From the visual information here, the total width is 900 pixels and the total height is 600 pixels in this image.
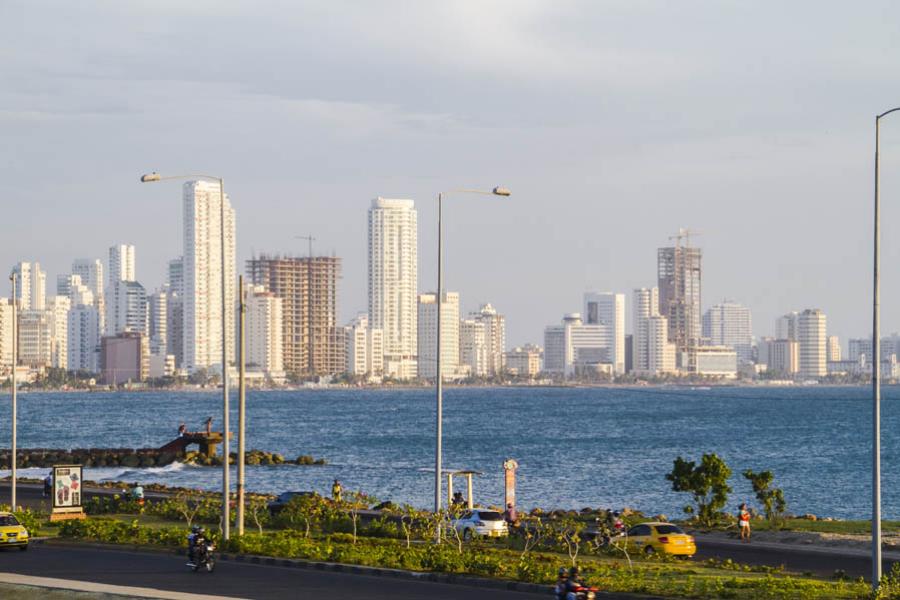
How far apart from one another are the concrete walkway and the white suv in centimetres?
1458

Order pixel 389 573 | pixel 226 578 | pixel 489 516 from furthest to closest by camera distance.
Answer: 1. pixel 489 516
2. pixel 389 573
3. pixel 226 578

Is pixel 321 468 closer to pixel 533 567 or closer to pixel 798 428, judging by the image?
pixel 533 567

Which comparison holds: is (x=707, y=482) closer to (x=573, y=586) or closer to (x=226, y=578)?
(x=226, y=578)

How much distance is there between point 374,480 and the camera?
302 feet

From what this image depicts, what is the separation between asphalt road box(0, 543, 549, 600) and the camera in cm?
3094

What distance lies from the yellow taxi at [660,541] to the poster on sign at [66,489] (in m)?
20.1

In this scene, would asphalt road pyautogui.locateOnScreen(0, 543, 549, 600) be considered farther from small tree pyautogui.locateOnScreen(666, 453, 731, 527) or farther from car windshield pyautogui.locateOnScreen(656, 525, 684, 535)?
small tree pyautogui.locateOnScreen(666, 453, 731, 527)

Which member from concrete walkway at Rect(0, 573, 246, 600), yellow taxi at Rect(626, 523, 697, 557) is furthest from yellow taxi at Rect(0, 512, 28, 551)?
yellow taxi at Rect(626, 523, 697, 557)

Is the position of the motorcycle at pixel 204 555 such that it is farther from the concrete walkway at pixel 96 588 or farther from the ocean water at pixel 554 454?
the ocean water at pixel 554 454

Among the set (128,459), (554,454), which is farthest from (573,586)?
(554,454)

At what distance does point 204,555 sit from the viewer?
1375 inches

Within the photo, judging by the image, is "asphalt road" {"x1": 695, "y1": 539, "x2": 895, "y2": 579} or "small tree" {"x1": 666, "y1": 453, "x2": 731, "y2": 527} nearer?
"asphalt road" {"x1": 695, "y1": 539, "x2": 895, "y2": 579}

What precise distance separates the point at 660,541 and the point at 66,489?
21.5 m

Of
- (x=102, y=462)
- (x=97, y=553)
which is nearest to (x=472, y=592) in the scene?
(x=97, y=553)
